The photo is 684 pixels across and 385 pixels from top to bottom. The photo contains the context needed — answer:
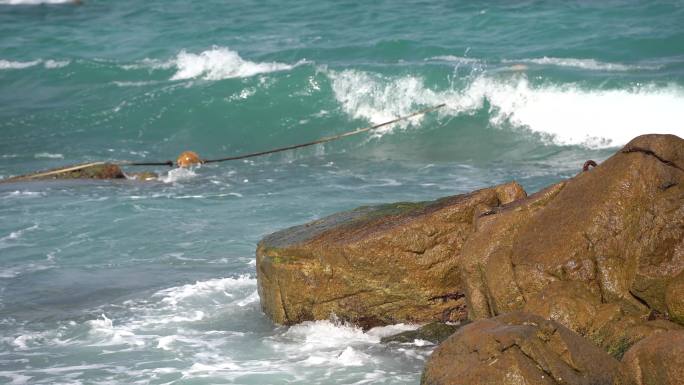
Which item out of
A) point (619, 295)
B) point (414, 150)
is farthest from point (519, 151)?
point (619, 295)

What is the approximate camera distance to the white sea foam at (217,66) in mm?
22797

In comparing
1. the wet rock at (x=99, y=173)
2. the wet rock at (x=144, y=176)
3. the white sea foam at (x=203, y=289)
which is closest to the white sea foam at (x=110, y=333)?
the white sea foam at (x=203, y=289)

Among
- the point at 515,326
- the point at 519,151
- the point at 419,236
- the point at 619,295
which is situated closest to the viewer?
the point at 515,326

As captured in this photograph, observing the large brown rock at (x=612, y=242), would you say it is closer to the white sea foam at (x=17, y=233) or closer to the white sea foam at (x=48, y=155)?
the white sea foam at (x=17, y=233)

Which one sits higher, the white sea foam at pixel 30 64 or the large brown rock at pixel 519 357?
the white sea foam at pixel 30 64

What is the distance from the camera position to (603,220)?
680 cm

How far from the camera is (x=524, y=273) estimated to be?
6.84 m

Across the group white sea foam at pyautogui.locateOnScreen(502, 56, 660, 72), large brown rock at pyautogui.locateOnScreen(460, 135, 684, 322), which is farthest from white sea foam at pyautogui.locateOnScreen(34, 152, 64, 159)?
large brown rock at pyautogui.locateOnScreen(460, 135, 684, 322)

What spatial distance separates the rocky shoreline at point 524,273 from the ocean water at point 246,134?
0.37 m

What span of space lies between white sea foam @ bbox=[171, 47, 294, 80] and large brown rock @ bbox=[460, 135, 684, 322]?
15.9 m

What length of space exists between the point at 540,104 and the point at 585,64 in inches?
79.0

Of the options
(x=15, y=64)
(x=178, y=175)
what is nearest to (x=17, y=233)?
(x=178, y=175)

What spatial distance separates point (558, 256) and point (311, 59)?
16.7 m

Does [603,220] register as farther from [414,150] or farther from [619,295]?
[414,150]
